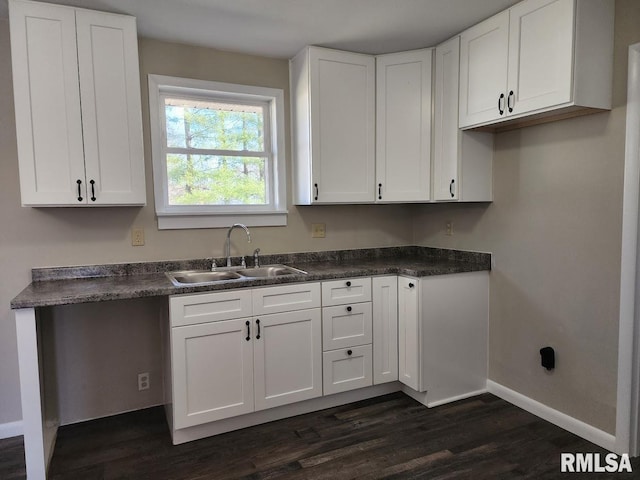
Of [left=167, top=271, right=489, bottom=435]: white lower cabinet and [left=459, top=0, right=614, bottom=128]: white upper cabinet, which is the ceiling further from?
[left=167, top=271, right=489, bottom=435]: white lower cabinet

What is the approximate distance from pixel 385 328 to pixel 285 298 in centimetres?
76

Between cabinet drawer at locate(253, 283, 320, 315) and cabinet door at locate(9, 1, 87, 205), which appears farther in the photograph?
cabinet drawer at locate(253, 283, 320, 315)

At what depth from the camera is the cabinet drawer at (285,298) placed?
7.93 feet

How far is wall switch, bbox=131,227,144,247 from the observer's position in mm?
2633

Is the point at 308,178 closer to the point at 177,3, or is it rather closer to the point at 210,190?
the point at 210,190

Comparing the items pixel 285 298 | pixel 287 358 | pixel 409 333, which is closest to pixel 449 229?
pixel 409 333

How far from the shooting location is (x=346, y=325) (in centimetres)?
268

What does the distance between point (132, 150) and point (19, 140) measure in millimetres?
530

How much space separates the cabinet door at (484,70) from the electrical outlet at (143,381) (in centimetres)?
265

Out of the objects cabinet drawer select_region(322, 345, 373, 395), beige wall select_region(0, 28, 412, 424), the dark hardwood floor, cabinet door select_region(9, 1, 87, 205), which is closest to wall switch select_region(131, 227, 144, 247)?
A: beige wall select_region(0, 28, 412, 424)

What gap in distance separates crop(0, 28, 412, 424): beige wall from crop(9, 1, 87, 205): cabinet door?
305mm

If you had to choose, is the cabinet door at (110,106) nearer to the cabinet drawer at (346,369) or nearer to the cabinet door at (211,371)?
the cabinet door at (211,371)

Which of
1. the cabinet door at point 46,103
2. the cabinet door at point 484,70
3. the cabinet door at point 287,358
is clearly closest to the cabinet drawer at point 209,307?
the cabinet door at point 287,358
